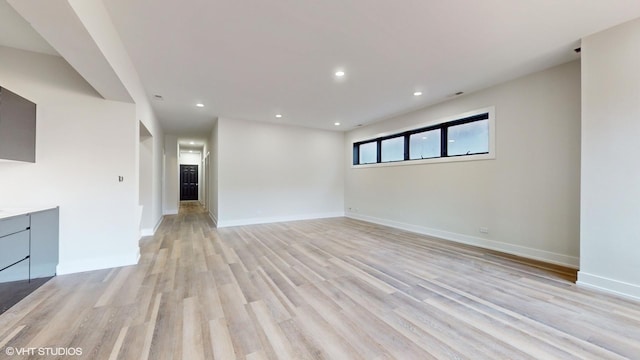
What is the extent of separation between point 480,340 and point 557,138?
3.15 metres

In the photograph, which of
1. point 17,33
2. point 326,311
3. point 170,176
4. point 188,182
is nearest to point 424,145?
point 326,311

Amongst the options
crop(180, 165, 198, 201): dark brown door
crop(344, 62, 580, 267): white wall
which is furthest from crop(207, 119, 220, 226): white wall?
crop(180, 165, 198, 201): dark brown door

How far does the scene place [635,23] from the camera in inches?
95.4

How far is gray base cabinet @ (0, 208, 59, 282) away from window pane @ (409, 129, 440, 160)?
6038mm

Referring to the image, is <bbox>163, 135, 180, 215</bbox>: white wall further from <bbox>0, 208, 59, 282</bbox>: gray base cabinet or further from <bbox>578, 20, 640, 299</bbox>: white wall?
<bbox>578, 20, 640, 299</bbox>: white wall

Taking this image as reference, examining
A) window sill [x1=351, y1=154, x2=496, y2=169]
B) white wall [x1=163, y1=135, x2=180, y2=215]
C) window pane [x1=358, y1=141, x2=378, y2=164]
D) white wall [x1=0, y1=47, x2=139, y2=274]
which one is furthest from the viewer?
white wall [x1=163, y1=135, x2=180, y2=215]

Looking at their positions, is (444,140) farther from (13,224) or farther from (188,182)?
(188,182)

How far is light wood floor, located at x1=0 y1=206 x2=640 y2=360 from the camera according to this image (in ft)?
5.50

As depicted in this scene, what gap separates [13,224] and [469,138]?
6.31m

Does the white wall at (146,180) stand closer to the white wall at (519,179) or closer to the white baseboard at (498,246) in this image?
the white baseboard at (498,246)

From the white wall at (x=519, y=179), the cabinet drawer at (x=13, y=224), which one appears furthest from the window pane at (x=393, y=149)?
the cabinet drawer at (x=13, y=224)

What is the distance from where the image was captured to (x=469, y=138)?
4.56m

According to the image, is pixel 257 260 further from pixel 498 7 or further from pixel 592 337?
pixel 498 7

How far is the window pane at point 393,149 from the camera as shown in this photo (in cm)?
602
